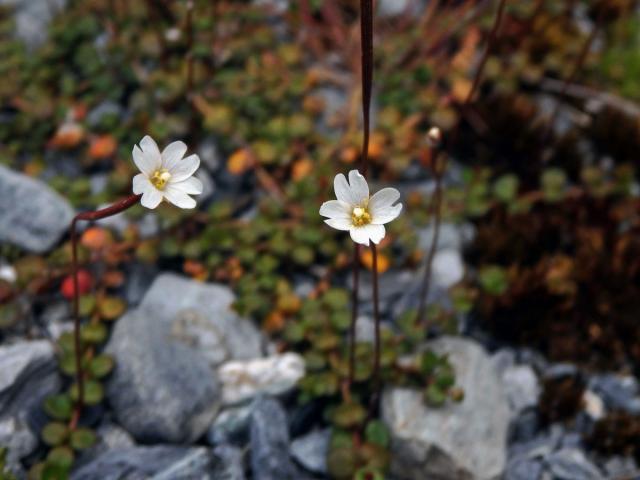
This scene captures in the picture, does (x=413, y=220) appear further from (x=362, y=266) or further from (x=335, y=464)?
(x=335, y=464)

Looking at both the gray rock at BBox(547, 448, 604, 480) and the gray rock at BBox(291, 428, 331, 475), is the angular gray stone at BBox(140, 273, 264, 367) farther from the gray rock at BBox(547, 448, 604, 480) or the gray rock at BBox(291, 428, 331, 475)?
the gray rock at BBox(547, 448, 604, 480)

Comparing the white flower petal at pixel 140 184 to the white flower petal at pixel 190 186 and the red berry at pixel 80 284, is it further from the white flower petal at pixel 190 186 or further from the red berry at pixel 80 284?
the red berry at pixel 80 284

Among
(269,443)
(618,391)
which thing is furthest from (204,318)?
(618,391)

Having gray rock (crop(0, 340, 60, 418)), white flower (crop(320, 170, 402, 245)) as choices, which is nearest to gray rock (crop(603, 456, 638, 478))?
white flower (crop(320, 170, 402, 245))

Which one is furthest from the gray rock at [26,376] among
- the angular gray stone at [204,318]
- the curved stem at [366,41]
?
the curved stem at [366,41]

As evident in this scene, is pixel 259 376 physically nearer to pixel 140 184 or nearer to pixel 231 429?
pixel 231 429

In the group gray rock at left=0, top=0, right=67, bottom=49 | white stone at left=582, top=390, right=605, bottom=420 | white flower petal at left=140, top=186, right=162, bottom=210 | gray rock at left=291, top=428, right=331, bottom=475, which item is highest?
gray rock at left=0, top=0, right=67, bottom=49
